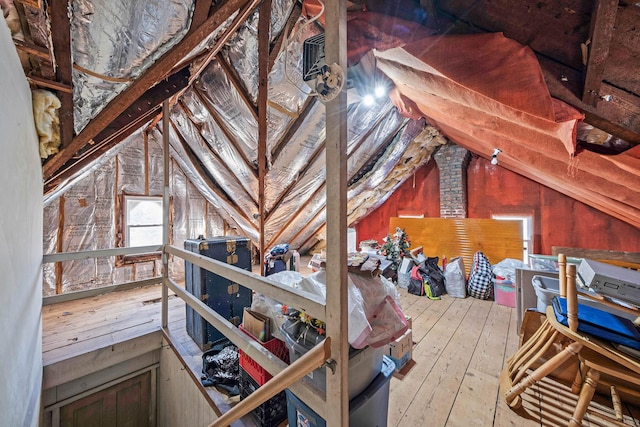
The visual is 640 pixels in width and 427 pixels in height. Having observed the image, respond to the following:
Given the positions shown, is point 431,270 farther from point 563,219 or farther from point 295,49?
point 295,49

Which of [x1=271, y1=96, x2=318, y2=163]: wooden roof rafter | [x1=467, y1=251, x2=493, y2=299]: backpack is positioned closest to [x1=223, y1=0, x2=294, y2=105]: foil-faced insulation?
[x1=271, y1=96, x2=318, y2=163]: wooden roof rafter

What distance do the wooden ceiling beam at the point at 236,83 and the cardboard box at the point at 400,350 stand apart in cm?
235

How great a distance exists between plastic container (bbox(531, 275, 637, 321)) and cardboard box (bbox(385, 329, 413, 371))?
3.55 feet

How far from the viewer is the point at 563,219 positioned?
12.7 ft

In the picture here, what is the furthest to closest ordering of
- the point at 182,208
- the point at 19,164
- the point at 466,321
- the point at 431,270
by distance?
the point at 182,208 < the point at 431,270 < the point at 466,321 < the point at 19,164

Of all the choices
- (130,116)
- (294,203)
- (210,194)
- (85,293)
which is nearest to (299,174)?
(294,203)

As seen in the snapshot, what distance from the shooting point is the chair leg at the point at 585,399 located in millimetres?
1246

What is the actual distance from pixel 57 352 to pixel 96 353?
289 mm

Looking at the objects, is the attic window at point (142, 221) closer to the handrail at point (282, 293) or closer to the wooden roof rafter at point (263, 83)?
the wooden roof rafter at point (263, 83)

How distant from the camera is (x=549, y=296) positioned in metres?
1.90

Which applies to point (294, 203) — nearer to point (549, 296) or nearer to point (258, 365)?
point (258, 365)

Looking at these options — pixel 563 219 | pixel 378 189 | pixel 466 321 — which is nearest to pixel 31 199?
pixel 466 321

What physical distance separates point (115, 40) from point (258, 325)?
1739mm

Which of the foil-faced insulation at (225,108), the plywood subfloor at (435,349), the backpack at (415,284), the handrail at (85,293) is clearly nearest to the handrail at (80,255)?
the handrail at (85,293)
